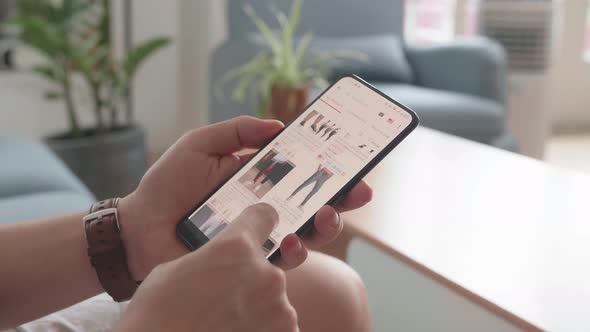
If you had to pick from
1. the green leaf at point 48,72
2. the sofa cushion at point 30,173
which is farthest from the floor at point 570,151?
the sofa cushion at point 30,173

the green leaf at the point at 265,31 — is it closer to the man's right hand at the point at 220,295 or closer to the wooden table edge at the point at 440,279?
the wooden table edge at the point at 440,279

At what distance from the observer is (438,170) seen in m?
1.28

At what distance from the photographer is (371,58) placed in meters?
2.54

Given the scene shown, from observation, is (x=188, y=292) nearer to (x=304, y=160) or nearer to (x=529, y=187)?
(x=304, y=160)

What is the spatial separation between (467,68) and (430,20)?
1.21m

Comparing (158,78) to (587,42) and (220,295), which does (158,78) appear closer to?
(587,42)

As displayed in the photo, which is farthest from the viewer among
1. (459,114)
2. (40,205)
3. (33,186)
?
(459,114)

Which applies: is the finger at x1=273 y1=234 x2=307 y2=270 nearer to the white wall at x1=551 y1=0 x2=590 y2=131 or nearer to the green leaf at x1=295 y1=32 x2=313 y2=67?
the green leaf at x1=295 y1=32 x2=313 y2=67

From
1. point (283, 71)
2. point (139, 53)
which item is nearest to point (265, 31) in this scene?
point (283, 71)

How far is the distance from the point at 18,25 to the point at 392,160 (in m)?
1.40

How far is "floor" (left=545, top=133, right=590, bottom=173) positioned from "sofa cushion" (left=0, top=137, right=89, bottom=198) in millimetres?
2157

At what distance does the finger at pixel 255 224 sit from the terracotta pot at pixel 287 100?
1.36 meters

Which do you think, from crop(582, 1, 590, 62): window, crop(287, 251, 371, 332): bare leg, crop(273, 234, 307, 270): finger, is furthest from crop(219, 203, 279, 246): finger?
crop(582, 1, 590, 62): window

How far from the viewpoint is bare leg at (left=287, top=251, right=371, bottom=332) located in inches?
30.3
